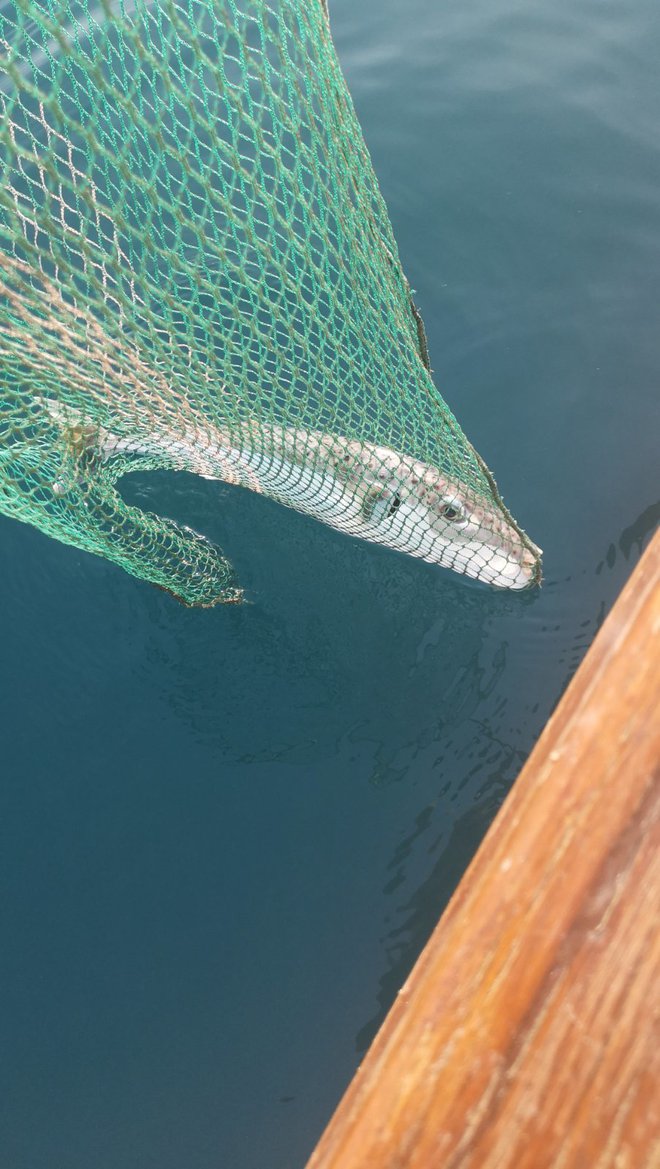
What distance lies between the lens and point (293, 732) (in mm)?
4363

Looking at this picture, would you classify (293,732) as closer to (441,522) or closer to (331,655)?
(331,655)

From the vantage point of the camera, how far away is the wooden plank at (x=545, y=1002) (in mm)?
1075

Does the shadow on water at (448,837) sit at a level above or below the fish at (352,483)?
below

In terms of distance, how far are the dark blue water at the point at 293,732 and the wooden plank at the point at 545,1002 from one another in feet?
9.34

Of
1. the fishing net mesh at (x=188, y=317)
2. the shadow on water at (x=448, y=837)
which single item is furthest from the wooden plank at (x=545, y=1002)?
the shadow on water at (x=448, y=837)

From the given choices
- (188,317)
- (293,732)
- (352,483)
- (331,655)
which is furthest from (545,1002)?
(331,655)

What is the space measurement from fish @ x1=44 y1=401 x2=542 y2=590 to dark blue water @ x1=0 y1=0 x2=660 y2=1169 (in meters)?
0.35

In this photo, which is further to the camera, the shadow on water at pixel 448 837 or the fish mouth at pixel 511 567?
the fish mouth at pixel 511 567

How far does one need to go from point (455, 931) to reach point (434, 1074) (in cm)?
17

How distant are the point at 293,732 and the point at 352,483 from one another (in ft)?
4.14

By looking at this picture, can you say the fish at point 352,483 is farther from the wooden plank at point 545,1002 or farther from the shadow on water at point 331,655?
the wooden plank at point 545,1002

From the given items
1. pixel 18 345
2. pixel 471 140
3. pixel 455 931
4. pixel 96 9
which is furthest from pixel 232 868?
pixel 96 9

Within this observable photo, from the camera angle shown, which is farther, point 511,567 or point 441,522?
point 511,567

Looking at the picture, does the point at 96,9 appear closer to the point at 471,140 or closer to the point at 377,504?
the point at 471,140
